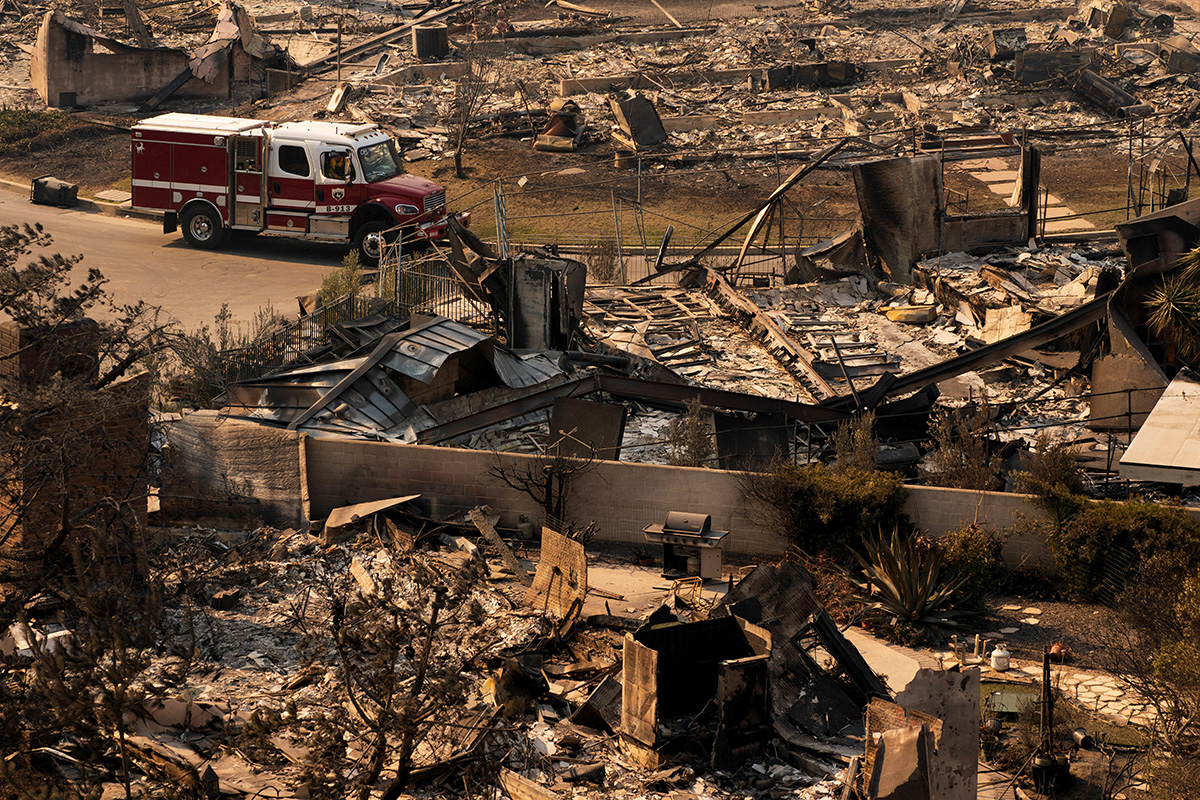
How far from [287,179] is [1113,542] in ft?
56.4

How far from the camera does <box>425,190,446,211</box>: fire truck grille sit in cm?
2434

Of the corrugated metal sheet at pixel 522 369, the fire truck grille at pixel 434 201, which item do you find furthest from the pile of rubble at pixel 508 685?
the fire truck grille at pixel 434 201

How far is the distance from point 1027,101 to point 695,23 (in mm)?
12682

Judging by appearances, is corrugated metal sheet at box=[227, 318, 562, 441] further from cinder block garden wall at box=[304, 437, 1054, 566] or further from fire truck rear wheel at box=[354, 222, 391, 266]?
fire truck rear wheel at box=[354, 222, 391, 266]

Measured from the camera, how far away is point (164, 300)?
72.4 feet

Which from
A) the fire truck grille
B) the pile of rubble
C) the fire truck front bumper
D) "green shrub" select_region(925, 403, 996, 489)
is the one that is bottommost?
the pile of rubble

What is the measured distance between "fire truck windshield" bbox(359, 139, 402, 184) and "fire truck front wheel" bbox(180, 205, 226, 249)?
10.6ft

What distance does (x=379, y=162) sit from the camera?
2470cm

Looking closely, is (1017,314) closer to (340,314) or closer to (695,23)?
(340,314)

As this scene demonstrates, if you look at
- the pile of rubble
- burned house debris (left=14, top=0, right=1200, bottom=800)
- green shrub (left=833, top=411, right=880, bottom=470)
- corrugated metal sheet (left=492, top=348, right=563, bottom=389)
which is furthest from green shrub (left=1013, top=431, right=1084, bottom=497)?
corrugated metal sheet (left=492, top=348, right=563, bottom=389)

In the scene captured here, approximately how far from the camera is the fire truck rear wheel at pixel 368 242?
948 inches

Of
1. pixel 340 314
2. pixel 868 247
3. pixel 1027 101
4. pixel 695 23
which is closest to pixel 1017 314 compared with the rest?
pixel 868 247

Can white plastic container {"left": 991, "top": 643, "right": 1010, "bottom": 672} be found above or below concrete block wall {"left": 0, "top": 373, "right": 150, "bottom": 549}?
below

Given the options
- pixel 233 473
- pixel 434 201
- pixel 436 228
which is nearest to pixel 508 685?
pixel 233 473
